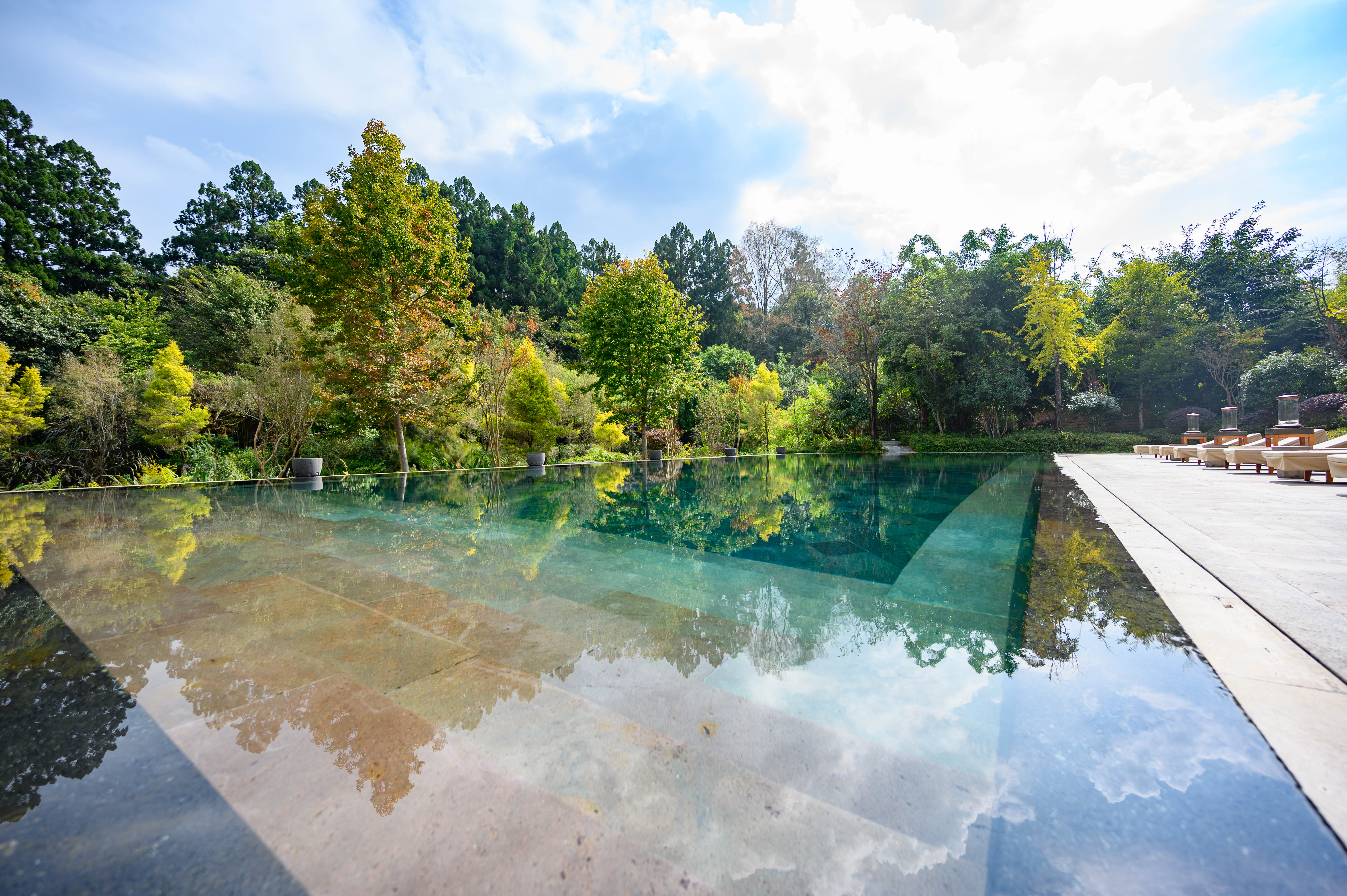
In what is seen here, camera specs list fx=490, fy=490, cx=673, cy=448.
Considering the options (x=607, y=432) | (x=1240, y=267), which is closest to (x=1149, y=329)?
(x=1240, y=267)

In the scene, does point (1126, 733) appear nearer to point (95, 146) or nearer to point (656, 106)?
point (656, 106)

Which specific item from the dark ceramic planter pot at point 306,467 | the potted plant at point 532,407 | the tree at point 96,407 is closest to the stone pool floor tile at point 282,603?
the dark ceramic planter pot at point 306,467

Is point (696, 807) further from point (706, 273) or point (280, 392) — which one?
point (706, 273)

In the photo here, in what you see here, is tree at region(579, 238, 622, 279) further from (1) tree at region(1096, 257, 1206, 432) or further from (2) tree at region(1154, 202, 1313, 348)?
(2) tree at region(1154, 202, 1313, 348)

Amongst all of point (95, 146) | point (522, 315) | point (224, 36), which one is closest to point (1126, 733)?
point (224, 36)

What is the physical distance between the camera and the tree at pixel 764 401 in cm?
1900

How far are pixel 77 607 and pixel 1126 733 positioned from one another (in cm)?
431

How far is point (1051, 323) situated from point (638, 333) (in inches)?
638

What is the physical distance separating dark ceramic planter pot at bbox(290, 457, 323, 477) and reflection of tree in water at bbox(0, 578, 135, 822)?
906 centimetres

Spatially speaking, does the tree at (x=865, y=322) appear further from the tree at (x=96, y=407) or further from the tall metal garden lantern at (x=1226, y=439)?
the tree at (x=96, y=407)

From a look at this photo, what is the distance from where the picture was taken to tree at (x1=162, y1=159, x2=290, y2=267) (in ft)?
77.8

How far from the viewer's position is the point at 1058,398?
19094 millimetres

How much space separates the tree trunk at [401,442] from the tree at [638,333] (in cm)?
528

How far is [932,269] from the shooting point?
68.4 ft
